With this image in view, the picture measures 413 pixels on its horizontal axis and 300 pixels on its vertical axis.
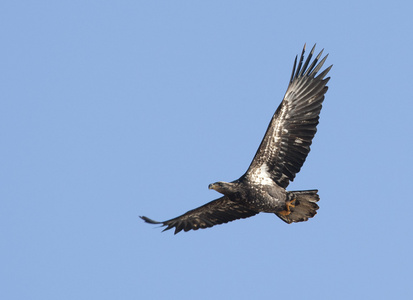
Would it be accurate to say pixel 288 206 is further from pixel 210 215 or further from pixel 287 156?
pixel 210 215

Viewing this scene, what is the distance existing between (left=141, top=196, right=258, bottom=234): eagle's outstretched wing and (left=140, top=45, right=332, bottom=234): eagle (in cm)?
77

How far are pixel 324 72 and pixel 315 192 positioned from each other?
7.83 ft

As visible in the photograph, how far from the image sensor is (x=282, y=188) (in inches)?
651

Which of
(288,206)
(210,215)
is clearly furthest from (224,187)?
(210,215)

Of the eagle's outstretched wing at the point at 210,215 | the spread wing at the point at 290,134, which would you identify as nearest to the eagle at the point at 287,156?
the spread wing at the point at 290,134

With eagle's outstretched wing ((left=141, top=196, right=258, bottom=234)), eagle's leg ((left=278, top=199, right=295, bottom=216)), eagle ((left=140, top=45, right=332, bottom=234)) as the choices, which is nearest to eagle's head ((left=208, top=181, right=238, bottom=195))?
eagle ((left=140, top=45, right=332, bottom=234))

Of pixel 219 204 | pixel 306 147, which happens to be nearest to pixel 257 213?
pixel 219 204

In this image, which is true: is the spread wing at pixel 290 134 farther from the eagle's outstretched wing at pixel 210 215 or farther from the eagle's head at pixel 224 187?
the eagle's outstretched wing at pixel 210 215

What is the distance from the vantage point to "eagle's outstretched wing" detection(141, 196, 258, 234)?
17438mm

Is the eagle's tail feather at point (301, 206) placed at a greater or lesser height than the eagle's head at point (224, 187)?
lesser

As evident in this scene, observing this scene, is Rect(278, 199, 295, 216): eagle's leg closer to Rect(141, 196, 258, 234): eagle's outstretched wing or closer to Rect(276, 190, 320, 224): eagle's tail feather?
Rect(276, 190, 320, 224): eagle's tail feather

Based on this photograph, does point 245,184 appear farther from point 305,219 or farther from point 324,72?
point 324,72

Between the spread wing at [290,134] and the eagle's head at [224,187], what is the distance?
1.29ft

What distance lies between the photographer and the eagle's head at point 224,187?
53.6ft
